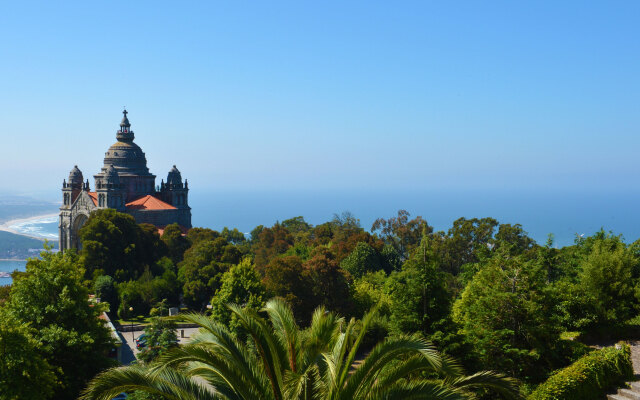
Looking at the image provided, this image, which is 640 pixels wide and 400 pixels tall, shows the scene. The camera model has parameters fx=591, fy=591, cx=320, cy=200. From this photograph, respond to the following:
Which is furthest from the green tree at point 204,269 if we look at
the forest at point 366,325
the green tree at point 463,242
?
the green tree at point 463,242

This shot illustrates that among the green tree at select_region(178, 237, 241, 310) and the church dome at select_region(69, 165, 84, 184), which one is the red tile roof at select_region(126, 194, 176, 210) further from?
the green tree at select_region(178, 237, 241, 310)

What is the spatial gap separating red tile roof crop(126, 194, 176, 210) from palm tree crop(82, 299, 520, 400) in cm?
5995

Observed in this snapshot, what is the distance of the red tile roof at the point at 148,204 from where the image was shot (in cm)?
6694

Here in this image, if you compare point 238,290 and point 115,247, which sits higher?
point 115,247

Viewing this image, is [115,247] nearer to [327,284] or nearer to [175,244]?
[175,244]

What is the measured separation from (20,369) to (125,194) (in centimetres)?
5461

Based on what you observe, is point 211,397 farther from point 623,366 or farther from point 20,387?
point 623,366

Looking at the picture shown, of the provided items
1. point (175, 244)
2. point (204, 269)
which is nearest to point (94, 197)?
point (175, 244)

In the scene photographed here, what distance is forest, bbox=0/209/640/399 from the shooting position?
868cm

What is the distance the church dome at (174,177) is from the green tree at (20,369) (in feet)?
197

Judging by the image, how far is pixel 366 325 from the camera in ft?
30.0

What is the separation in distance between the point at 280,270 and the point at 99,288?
607 inches

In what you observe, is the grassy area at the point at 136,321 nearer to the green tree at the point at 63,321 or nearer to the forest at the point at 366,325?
the forest at the point at 366,325

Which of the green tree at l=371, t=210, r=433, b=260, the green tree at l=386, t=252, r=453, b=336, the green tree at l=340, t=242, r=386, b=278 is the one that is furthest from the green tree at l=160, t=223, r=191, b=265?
the green tree at l=386, t=252, r=453, b=336
